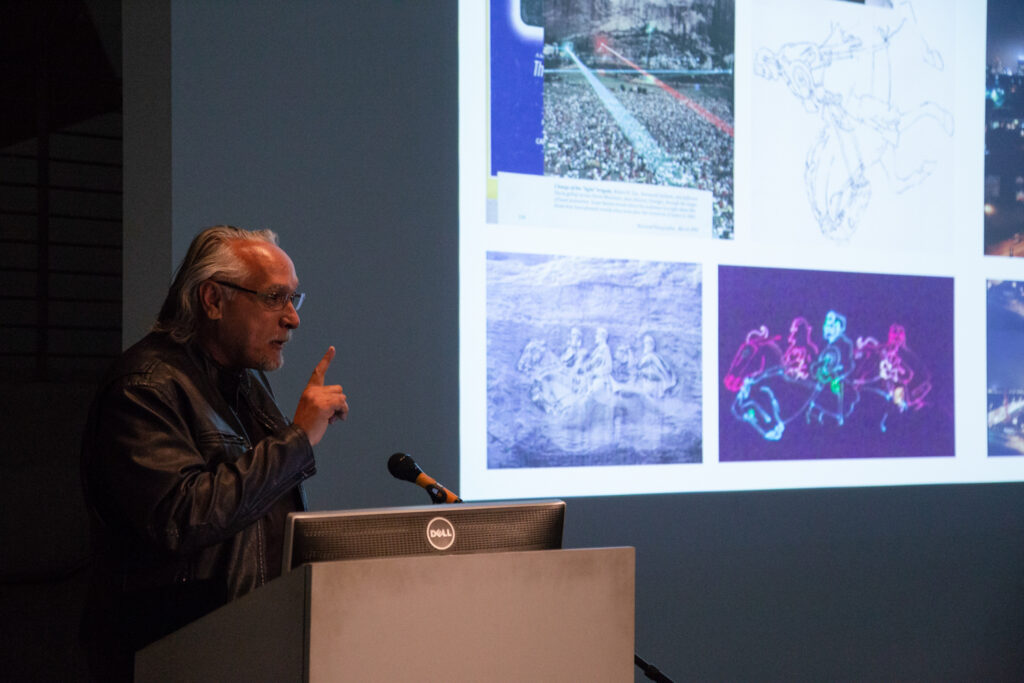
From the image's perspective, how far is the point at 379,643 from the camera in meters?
1.08

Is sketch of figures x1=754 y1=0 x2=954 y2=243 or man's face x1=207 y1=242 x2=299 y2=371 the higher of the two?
sketch of figures x1=754 y1=0 x2=954 y2=243

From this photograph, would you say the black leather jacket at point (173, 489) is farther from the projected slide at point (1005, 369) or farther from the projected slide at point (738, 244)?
the projected slide at point (1005, 369)

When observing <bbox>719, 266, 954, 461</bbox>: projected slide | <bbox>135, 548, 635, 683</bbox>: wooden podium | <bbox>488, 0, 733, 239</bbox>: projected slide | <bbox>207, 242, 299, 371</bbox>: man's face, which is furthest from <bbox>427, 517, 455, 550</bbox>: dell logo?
<bbox>719, 266, 954, 461</bbox>: projected slide

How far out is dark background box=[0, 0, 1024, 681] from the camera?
2596mm

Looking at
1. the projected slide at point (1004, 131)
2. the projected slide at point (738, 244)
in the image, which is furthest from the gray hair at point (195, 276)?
the projected slide at point (1004, 131)

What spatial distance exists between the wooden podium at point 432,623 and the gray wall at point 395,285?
157cm

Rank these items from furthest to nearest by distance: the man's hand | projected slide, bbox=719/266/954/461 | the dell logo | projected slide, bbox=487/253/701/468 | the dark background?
1. projected slide, bbox=719/266/954/461
2. projected slide, bbox=487/253/701/468
3. the dark background
4. the man's hand
5. the dell logo

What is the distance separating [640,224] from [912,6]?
145cm

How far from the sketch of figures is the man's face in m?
2.11

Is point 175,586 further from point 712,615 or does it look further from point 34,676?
point 34,676

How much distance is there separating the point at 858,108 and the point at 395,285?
185 cm

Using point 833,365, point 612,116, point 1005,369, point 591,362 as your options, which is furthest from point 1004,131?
point 591,362

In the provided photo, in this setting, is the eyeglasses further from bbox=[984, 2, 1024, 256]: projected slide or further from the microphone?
bbox=[984, 2, 1024, 256]: projected slide

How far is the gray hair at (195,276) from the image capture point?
70.9 inches
